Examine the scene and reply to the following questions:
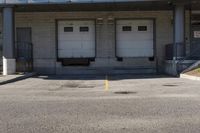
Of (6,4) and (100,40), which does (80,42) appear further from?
(6,4)

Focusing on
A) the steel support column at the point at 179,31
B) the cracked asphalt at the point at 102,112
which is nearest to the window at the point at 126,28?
the steel support column at the point at 179,31

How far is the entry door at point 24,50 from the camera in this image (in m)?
32.0

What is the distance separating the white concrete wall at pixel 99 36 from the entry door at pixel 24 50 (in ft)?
1.46

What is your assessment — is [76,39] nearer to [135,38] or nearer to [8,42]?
[135,38]

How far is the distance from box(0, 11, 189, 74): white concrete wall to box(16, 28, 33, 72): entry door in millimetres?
444

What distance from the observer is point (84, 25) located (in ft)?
116

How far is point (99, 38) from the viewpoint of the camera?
3506 centimetres

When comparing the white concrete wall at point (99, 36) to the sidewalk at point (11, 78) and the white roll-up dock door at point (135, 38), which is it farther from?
the sidewalk at point (11, 78)

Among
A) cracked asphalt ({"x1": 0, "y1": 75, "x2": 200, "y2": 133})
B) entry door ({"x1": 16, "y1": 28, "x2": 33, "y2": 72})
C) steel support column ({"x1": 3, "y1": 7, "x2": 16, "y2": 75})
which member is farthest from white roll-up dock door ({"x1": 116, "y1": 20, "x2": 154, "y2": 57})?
cracked asphalt ({"x1": 0, "y1": 75, "x2": 200, "y2": 133})

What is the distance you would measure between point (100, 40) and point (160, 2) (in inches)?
247

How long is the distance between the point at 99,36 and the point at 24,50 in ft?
17.1

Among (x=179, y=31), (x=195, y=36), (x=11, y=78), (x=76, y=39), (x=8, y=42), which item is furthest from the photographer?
(x=76, y=39)

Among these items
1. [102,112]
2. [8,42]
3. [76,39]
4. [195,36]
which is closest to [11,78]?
[8,42]

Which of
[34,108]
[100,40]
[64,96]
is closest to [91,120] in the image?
[34,108]
